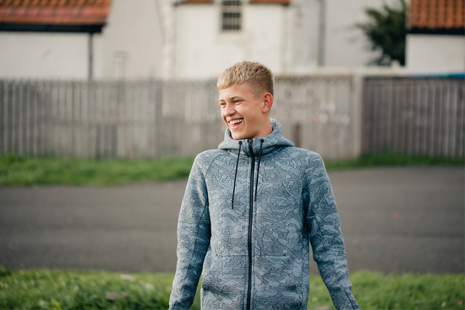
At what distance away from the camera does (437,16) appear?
14.9 meters

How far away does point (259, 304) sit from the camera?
192 centimetres

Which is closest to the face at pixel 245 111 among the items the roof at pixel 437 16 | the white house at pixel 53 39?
the white house at pixel 53 39

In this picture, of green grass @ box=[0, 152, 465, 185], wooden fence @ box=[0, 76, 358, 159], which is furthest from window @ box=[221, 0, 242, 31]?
green grass @ box=[0, 152, 465, 185]

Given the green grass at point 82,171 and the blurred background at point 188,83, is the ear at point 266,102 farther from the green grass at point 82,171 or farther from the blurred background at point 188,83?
the blurred background at point 188,83

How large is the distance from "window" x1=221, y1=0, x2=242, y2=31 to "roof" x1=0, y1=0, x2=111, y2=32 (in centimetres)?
539

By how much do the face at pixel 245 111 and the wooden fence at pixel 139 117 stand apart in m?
9.79

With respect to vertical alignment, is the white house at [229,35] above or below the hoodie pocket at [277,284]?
above

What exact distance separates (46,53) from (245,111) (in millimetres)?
13386

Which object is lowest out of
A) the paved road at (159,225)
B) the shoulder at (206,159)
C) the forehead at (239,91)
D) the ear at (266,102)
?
the paved road at (159,225)

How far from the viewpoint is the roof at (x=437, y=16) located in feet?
47.9

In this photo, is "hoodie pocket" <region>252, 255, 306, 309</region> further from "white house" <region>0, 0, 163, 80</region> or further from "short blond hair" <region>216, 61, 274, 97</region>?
"white house" <region>0, 0, 163, 80</region>

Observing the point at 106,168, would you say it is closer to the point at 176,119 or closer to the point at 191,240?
the point at 176,119

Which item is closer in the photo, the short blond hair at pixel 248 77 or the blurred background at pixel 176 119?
the short blond hair at pixel 248 77

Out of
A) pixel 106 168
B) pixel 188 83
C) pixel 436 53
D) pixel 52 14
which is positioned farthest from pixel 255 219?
pixel 436 53
